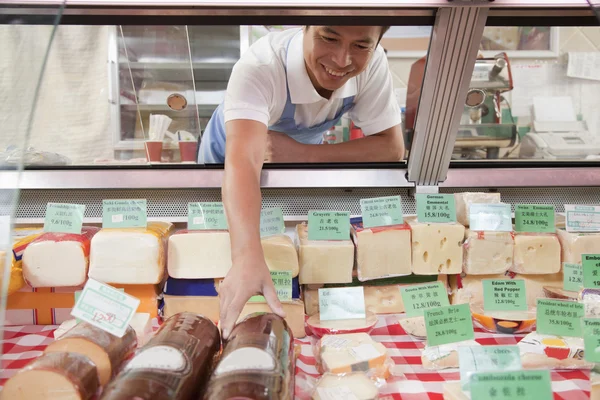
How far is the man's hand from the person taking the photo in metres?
1.19

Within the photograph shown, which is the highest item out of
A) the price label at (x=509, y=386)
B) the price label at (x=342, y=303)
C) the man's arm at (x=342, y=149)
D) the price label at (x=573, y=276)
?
the man's arm at (x=342, y=149)

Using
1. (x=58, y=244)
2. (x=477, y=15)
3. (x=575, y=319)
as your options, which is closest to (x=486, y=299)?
(x=575, y=319)

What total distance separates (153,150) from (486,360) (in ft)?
4.54

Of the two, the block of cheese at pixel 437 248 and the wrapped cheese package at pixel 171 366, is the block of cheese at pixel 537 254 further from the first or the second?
the wrapped cheese package at pixel 171 366

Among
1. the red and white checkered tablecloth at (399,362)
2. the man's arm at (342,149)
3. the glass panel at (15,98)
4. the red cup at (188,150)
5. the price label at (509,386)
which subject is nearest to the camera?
the glass panel at (15,98)

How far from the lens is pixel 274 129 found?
203 centimetres

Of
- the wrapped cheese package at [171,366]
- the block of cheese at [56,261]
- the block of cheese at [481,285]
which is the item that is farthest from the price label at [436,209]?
the block of cheese at [56,261]

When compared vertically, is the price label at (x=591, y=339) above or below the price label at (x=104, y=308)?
below

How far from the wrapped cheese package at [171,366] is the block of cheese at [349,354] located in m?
0.30

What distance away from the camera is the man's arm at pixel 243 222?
48.1 inches

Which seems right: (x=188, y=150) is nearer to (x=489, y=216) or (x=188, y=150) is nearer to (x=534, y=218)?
(x=489, y=216)

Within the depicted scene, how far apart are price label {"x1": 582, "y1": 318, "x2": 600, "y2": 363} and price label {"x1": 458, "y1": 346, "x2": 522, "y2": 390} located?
0.23m

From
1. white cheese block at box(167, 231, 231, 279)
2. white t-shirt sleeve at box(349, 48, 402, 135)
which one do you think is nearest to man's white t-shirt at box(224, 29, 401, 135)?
white t-shirt sleeve at box(349, 48, 402, 135)

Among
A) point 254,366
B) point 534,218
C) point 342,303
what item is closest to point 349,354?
point 342,303
